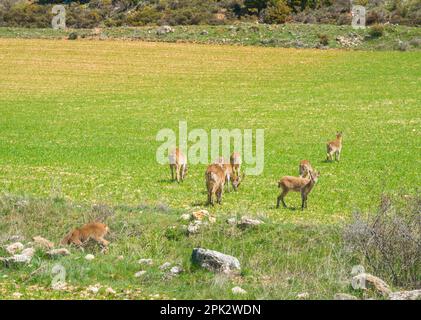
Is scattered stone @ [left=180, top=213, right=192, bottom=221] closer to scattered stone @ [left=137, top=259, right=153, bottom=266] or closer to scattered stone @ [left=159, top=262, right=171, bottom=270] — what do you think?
scattered stone @ [left=137, top=259, right=153, bottom=266]

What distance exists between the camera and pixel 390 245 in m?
12.3

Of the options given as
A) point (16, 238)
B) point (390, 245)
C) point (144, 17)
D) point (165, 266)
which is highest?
point (390, 245)

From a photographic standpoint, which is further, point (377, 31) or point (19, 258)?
point (377, 31)

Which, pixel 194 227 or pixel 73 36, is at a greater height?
pixel 194 227

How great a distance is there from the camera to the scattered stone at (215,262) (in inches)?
460

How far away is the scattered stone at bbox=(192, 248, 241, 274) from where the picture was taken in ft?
38.3

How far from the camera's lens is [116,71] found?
61438mm

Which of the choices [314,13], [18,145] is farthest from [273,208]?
[314,13]

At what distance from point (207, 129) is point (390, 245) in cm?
2143

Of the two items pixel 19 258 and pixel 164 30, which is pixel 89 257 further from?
pixel 164 30

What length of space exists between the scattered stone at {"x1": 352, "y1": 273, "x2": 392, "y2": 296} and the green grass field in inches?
13.4

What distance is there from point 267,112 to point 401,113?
7568mm

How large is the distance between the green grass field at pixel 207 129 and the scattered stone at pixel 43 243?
76 cm

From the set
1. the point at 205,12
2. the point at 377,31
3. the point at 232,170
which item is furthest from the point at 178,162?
the point at 205,12
